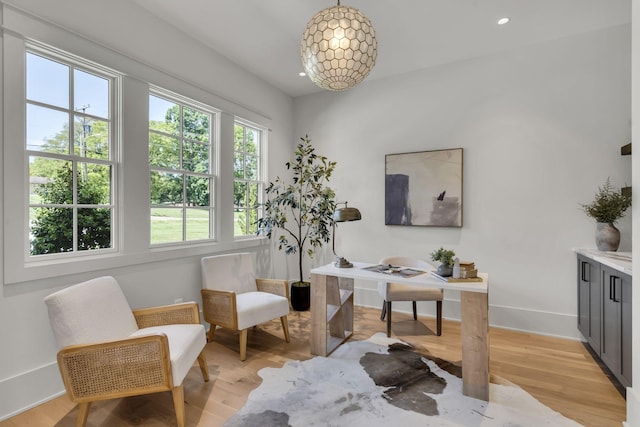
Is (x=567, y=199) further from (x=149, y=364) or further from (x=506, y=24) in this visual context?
(x=149, y=364)

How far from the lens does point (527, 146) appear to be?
3426mm

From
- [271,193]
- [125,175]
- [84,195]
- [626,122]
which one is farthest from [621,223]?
[84,195]

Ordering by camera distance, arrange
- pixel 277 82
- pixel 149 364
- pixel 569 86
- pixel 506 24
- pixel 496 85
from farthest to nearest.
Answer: pixel 277 82 → pixel 496 85 → pixel 569 86 → pixel 506 24 → pixel 149 364

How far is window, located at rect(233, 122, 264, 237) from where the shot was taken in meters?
4.01

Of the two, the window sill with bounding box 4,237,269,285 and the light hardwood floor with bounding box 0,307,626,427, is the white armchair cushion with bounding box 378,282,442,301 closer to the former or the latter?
the light hardwood floor with bounding box 0,307,626,427

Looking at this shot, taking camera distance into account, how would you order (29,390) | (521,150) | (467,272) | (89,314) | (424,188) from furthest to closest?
1. (424,188)
2. (521,150)
3. (467,272)
4. (29,390)
5. (89,314)

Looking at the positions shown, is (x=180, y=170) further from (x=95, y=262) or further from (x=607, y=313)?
(x=607, y=313)

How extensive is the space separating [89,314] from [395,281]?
2.13 meters

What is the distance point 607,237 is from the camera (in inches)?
112

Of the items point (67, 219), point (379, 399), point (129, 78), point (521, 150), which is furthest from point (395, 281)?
point (129, 78)

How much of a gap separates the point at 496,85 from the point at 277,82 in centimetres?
273

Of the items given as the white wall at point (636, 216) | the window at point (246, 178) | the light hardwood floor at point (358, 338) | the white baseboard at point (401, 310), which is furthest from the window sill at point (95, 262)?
the white wall at point (636, 216)

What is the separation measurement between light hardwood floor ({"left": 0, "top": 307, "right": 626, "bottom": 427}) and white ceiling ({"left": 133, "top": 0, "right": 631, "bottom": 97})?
308 cm

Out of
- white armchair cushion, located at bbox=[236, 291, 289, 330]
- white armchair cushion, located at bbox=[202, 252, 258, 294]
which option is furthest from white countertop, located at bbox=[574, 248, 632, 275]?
white armchair cushion, located at bbox=[202, 252, 258, 294]
